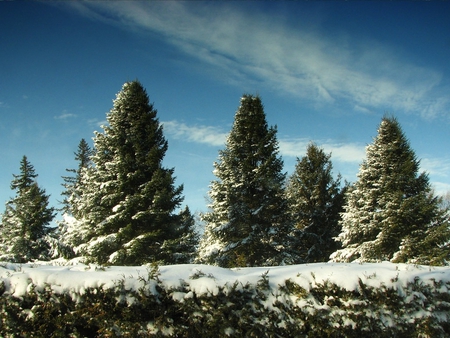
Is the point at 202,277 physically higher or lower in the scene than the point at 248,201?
lower

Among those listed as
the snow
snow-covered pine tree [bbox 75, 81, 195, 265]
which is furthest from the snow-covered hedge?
snow-covered pine tree [bbox 75, 81, 195, 265]

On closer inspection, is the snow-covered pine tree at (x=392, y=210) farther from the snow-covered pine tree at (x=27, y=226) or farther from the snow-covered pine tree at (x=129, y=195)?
the snow-covered pine tree at (x=27, y=226)

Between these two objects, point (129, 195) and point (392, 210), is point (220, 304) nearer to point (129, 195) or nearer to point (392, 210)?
point (129, 195)

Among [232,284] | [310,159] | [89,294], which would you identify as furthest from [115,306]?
[310,159]

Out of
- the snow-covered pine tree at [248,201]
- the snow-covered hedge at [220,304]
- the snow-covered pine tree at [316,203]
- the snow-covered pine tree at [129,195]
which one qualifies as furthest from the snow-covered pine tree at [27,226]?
the snow-covered hedge at [220,304]

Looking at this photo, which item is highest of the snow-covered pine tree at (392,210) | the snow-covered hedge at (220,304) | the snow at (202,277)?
the snow-covered pine tree at (392,210)

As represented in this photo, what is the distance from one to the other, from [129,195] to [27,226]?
17.6 metres

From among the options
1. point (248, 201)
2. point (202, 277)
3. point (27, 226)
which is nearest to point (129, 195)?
point (248, 201)

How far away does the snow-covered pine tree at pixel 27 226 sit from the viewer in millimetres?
24109

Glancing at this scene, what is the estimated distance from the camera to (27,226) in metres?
24.6

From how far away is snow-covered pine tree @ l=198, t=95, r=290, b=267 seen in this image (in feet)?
46.5

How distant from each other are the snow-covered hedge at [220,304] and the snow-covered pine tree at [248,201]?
9.41 metres

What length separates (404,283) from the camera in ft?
14.9

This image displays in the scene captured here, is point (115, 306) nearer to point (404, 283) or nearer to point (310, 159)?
point (404, 283)
